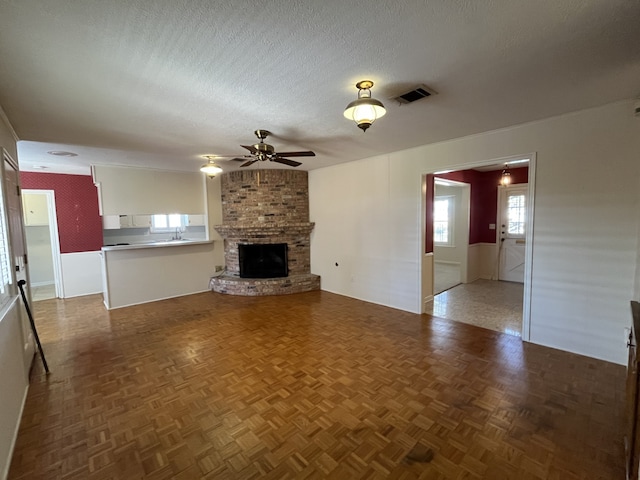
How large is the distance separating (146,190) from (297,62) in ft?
15.1

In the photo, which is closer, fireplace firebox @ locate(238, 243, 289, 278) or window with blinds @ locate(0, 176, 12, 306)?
window with blinds @ locate(0, 176, 12, 306)

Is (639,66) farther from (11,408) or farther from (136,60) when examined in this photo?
(11,408)

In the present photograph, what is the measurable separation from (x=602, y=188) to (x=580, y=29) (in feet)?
6.32

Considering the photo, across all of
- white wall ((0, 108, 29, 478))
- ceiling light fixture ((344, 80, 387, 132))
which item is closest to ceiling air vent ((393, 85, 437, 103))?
ceiling light fixture ((344, 80, 387, 132))

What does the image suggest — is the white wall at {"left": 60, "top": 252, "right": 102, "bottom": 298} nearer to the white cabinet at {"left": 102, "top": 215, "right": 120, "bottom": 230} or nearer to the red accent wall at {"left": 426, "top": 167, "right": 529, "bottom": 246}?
the white cabinet at {"left": 102, "top": 215, "right": 120, "bottom": 230}

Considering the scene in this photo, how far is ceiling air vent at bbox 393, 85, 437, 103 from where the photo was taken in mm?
2199

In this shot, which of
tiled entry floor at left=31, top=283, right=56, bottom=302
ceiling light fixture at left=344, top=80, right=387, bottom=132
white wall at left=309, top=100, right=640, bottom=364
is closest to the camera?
ceiling light fixture at left=344, top=80, right=387, bottom=132

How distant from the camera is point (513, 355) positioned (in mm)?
2967


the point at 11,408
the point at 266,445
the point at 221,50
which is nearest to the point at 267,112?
the point at 221,50

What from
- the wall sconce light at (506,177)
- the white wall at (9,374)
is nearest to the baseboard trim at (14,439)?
the white wall at (9,374)

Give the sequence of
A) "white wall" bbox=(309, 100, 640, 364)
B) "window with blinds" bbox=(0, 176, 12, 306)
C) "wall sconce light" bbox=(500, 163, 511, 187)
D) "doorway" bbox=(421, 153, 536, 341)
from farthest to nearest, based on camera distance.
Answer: "wall sconce light" bbox=(500, 163, 511, 187), "doorway" bbox=(421, 153, 536, 341), "white wall" bbox=(309, 100, 640, 364), "window with blinds" bbox=(0, 176, 12, 306)

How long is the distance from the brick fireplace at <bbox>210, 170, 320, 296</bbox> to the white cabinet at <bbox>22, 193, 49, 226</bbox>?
407 cm

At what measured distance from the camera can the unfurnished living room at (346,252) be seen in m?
1.58

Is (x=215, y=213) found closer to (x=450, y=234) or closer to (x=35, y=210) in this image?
(x=35, y=210)
